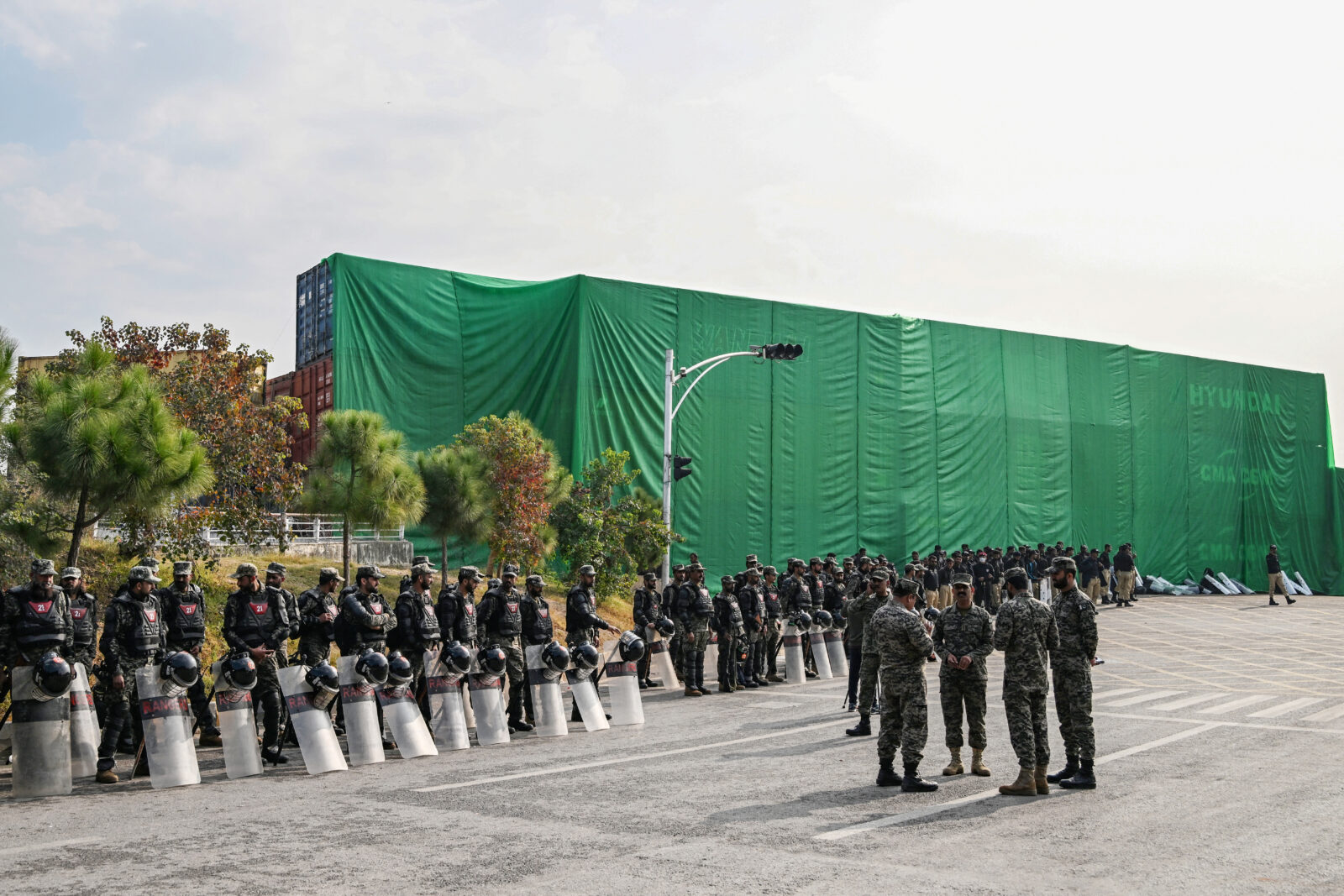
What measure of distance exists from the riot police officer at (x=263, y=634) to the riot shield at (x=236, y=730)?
25.4 inches

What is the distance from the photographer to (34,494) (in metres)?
19.7

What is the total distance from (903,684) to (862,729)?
134 inches

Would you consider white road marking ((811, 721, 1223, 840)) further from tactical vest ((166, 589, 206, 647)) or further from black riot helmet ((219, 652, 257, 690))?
tactical vest ((166, 589, 206, 647))

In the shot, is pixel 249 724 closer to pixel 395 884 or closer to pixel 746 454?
pixel 395 884

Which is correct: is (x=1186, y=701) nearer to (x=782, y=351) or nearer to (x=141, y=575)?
(x=141, y=575)

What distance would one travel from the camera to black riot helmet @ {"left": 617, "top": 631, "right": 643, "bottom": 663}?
44.6ft

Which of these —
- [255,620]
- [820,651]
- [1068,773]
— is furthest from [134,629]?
[820,651]

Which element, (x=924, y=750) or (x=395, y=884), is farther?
(x=924, y=750)

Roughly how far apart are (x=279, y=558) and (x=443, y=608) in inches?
613

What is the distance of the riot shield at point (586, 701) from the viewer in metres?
13.4

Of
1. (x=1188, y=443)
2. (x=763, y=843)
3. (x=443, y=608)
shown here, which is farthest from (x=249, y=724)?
(x=1188, y=443)

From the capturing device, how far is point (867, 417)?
4384 centimetres

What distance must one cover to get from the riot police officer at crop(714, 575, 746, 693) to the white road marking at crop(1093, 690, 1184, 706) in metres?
5.10

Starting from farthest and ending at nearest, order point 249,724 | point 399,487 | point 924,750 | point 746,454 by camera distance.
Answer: point 746,454 < point 399,487 < point 924,750 < point 249,724
